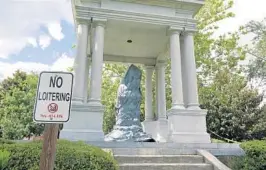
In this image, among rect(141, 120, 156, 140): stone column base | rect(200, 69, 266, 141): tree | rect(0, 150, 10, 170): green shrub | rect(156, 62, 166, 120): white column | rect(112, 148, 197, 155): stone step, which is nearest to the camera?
rect(0, 150, 10, 170): green shrub

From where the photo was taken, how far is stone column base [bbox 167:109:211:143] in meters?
8.65

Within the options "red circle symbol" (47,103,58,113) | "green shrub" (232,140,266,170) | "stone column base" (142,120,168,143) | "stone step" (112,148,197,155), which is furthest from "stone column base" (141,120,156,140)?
"red circle symbol" (47,103,58,113)

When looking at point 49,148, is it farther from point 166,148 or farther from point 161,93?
point 161,93

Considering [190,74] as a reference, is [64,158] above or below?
below

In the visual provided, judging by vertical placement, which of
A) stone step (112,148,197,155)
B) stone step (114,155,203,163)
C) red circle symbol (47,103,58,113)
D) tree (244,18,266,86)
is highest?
tree (244,18,266,86)

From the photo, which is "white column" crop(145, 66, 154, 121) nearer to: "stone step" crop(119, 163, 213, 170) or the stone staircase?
the stone staircase

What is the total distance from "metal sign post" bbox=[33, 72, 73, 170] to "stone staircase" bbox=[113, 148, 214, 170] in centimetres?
377

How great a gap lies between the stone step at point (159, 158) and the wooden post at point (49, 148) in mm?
4172

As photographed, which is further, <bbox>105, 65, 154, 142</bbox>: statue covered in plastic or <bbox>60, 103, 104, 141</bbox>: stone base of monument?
<bbox>105, 65, 154, 142</bbox>: statue covered in plastic

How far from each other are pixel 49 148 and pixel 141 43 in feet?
32.5

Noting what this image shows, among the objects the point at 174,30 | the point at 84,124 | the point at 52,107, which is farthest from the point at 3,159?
the point at 174,30

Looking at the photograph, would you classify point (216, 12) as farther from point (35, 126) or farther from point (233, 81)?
point (35, 126)

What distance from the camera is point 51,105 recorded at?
2.25 meters

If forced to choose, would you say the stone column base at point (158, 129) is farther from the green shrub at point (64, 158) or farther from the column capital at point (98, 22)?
the green shrub at point (64, 158)
